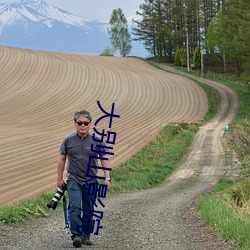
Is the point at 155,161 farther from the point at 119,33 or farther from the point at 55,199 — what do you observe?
the point at 119,33

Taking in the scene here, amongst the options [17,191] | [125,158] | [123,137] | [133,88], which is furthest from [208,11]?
[17,191]

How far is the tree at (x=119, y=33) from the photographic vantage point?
4181 inches

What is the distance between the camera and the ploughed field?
68.2 ft

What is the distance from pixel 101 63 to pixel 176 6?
2403 centimetres

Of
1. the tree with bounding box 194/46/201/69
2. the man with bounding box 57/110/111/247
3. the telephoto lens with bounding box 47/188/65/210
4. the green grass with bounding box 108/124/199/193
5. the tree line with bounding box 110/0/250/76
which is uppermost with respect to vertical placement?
the tree line with bounding box 110/0/250/76

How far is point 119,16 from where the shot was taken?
106 meters

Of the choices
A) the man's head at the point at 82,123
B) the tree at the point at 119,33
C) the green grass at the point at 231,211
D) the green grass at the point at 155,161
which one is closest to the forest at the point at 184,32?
the tree at the point at 119,33

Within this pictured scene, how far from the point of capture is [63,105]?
4284cm

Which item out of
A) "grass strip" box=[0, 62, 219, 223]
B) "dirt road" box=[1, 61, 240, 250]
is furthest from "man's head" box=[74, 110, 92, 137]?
"grass strip" box=[0, 62, 219, 223]

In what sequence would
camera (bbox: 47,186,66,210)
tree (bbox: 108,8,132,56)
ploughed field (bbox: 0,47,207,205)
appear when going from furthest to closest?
1. tree (bbox: 108,8,132,56)
2. ploughed field (bbox: 0,47,207,205)
3. camera (bbox: 47,186,66,210)

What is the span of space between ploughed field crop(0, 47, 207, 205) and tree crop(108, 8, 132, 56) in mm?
33340

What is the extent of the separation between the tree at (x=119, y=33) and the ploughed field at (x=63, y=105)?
33.3m

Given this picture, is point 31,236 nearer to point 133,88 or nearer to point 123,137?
point 123,137

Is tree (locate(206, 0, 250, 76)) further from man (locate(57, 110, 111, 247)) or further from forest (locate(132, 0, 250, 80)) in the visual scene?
man (locate(57, 110, 111, 247))
